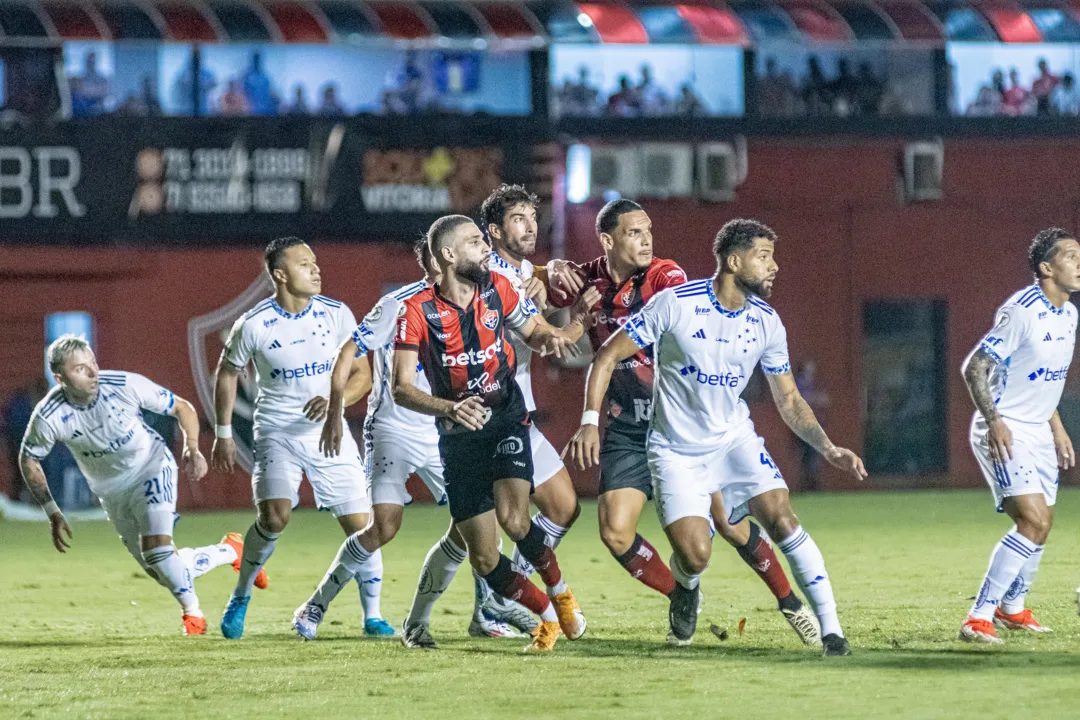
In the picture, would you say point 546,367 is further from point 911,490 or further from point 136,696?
point 136,696

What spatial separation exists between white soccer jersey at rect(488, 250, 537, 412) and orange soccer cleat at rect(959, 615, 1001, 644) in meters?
2.33

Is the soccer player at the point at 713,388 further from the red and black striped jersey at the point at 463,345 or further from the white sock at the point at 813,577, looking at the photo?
the red and black striped jersey at the point at 463,345

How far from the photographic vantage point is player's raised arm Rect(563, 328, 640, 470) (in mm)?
7621

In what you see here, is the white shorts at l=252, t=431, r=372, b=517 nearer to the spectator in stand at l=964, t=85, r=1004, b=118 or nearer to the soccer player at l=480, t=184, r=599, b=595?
the soccer player at l=480, t=184, r=599, b=595

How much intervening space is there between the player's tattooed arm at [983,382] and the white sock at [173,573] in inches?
170

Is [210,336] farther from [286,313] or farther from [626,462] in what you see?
[626,462]

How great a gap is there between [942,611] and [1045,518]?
1386 mm

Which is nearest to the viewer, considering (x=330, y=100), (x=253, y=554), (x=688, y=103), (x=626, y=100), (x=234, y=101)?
(x=253, y=554)

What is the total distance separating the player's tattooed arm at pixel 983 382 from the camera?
27.2 ft

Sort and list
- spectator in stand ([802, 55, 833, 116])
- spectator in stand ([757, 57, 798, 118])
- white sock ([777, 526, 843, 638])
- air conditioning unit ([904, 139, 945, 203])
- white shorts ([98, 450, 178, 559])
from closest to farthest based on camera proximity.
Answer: white sock ([777, 526, 843, 638]) < white shorts ([98, 450, 178, 559]) < air conditioning unit ([904, 139, 945, 203]) < spectator in stand ([757, 57, 798, 118]) < spectator in stand ([802, 55, 833, 116])

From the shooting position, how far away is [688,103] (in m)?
22.9

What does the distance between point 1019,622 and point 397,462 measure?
127 inches

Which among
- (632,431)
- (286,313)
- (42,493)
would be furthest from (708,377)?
(42,493)

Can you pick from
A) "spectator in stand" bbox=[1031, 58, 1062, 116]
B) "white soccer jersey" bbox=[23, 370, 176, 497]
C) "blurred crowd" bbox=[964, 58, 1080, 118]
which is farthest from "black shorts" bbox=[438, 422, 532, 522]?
"spectator in stand" bbox=[1031, 58, 1062, 116]
